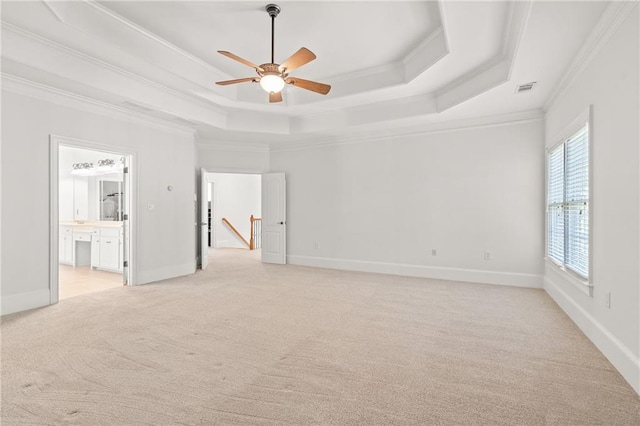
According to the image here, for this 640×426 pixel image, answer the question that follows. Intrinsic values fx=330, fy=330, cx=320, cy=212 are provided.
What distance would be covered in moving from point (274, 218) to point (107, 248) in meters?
3.42

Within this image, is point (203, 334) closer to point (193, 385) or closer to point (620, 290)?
point (193, 385)

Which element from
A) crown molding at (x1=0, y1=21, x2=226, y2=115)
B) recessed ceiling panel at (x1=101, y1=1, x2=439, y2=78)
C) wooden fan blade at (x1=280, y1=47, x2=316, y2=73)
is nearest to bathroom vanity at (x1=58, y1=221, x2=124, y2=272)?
crown molding at (x1=0, y1=21, x2=226, y2=115)

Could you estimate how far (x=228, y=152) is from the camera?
7.56m

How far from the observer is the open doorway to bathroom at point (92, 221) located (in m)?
5.70

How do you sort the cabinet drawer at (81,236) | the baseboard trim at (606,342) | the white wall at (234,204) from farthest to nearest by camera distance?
the white wall at (234,204) < the cabinet drawer at (81,236) < the baseboard trim at (606,342)

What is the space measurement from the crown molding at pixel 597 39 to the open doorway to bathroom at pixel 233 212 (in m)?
8.76

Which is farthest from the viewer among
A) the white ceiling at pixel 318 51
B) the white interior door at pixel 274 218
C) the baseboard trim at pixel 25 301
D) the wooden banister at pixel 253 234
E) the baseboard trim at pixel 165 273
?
the wooden banister at pixel 253 234

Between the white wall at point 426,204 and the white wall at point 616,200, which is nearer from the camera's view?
the white wall at point 616,200

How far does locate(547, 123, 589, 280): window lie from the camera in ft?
11.5

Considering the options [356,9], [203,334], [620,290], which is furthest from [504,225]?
[203,334]

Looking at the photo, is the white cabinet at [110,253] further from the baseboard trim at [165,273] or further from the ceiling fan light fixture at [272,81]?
the ceiling fan light fixture at [272,81]

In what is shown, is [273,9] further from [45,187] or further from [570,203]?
[570,203]

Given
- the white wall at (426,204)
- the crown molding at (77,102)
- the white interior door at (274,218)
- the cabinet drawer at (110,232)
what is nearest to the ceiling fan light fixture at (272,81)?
the crown molding at (77,102)

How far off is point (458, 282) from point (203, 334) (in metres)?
4.32
